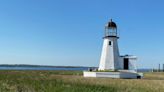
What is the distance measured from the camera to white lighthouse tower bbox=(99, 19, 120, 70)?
3875 centimetres

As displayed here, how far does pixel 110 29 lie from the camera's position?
131 feet

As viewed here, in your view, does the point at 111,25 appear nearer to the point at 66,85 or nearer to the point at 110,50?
the point at 110,50

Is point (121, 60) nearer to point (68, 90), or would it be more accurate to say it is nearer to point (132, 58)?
point (132, 58)

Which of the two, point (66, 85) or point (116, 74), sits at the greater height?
point (116, 74)

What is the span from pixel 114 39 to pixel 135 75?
499 cm

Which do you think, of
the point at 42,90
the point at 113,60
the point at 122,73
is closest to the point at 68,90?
the point at 42,90

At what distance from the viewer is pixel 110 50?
38906mm

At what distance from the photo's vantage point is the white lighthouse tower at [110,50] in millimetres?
38750

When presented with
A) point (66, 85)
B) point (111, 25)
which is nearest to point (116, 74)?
point (111, 25)

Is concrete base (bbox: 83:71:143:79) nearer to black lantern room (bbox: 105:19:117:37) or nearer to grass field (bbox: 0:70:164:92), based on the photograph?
black lantern room (bbox: 105:19:117:37)

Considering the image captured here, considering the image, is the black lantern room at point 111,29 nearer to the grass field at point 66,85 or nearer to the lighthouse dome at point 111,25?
the lighthouse dome at point 111,25

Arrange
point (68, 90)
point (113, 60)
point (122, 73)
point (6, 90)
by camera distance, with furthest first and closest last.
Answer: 1. point (113, 60)
2. point (122, 73)
3. point (68, 90)
4. point (6, 90)

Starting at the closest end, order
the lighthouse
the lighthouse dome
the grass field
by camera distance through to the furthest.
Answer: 1. the grass field
2. the lighthouse
3. the lighthouse dome

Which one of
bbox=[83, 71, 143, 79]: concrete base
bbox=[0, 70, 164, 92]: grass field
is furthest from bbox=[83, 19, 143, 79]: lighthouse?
bbox=[0, 70, 164, 92]: grass field
